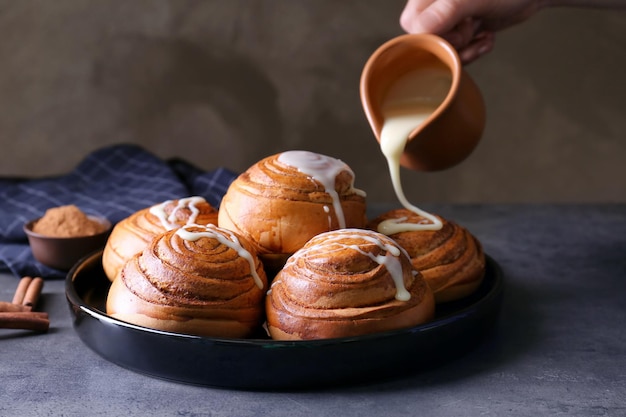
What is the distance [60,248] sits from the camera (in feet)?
5.37

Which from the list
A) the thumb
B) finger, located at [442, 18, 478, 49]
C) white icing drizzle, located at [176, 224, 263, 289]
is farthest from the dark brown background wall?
white icing drizzle, located at [176, 224, 263, 289]

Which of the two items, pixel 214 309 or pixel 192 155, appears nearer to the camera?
pixel 214 309

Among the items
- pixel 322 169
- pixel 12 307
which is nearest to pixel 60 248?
pixel 12 307

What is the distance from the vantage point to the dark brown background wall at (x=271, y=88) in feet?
8.84

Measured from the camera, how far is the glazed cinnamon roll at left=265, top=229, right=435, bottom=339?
3.64 ft

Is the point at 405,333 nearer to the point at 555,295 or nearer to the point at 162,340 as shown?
the point at 162,340

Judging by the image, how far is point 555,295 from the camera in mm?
1538

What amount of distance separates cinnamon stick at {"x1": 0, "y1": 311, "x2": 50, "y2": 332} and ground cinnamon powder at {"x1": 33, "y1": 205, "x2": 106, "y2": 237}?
341 mm

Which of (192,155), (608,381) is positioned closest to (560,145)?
(192,155)

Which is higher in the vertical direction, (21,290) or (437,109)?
(437,109)

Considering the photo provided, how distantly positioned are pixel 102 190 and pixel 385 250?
1.15m

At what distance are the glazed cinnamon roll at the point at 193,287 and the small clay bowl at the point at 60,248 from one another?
0.47 metres

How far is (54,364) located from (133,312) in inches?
6.3

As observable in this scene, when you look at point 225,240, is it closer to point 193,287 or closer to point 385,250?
point 193,287
